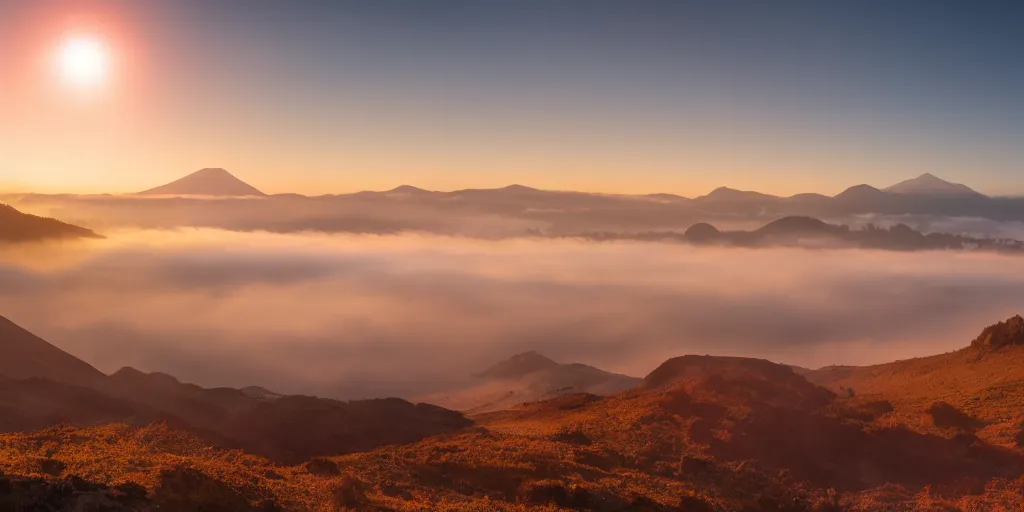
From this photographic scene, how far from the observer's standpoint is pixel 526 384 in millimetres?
112500

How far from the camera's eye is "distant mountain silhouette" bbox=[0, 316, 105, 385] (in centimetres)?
6725

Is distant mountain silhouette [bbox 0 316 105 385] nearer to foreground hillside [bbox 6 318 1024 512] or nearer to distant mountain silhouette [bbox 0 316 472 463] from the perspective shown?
distant mountain silhouette [bbox 0 316 472 463]

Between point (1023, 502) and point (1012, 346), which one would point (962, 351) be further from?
point (1023, 502)

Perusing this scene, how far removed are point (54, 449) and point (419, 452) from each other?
16288mm

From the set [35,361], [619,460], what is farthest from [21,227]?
[619,460]

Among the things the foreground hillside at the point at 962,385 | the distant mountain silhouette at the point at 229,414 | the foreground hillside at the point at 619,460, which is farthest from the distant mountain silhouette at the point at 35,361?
the foreground hillside at the point at 962,385

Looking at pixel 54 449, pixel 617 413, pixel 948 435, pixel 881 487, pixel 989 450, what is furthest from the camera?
pixel 617 413

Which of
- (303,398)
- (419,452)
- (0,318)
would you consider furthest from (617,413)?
(0,318)

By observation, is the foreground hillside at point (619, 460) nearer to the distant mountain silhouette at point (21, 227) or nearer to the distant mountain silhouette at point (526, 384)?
the distant mountain silhouette at point (526, 384)

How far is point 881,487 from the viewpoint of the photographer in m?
32.5

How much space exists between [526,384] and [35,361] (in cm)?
7088

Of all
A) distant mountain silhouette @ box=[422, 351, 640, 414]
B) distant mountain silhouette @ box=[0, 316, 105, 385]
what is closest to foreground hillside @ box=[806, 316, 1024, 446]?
distant mountain silhouette @ box=[422, 351, 640, 414]

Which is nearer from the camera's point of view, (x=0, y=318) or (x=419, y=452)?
(x=419, y=452)

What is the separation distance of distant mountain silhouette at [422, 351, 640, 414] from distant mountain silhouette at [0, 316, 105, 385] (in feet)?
159
